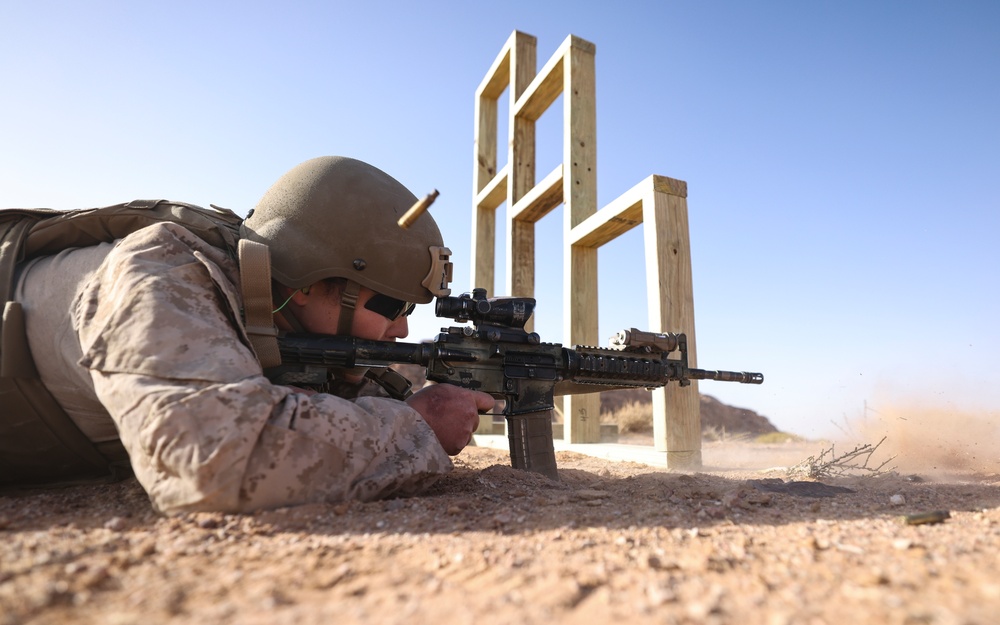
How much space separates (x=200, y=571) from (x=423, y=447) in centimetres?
101

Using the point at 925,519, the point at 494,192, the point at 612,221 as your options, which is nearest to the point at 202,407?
the point at 925,519

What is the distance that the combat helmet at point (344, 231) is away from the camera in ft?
8.41

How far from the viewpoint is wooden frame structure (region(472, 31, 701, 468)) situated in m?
4.05

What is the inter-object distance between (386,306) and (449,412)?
0.66m

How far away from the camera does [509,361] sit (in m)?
3.14

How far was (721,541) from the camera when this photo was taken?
1466mm

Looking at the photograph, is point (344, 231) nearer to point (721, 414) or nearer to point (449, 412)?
point (449, 412)

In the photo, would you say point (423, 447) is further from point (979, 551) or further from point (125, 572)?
point (979, 551)

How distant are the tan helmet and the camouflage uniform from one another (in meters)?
0.42

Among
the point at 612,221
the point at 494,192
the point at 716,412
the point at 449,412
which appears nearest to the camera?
the point at 449,412

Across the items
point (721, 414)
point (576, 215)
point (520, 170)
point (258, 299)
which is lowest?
point (721, 414)

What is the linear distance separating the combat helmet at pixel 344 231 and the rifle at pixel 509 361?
0.27 m

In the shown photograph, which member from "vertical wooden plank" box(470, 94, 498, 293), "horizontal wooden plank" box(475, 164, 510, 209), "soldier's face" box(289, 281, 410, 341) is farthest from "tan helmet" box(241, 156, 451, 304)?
"vertical wooden plank" box(470, 94, 498, 293)

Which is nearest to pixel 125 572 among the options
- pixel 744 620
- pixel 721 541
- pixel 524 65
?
pixel 744 620
